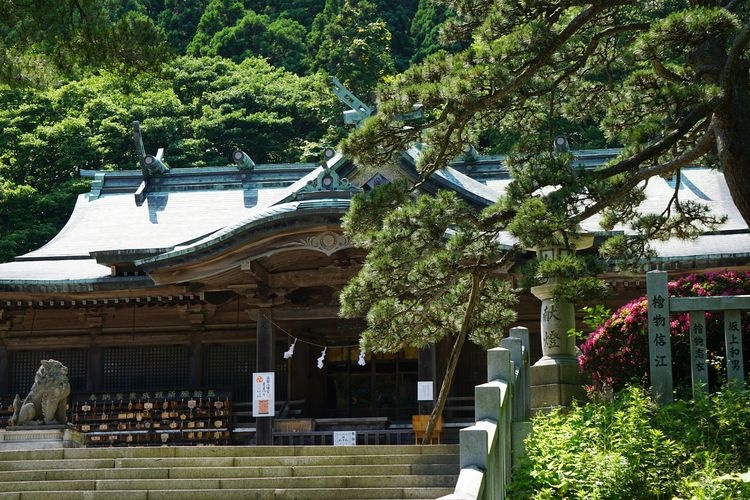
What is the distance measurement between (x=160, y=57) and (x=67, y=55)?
3.60 feet

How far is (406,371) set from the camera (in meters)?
20.8

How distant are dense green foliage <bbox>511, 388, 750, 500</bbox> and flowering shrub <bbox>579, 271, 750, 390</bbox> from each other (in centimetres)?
76

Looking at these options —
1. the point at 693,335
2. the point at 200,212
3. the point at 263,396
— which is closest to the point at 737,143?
the point at 693,335

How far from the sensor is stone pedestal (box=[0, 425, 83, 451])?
569 inches

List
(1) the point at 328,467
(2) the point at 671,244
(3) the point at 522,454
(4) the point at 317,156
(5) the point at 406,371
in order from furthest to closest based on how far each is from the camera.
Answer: (4) the point at 317,156, (5) the point at 406,371, (2) the point at 671,244, (1) the point at 328,467, (3) the point at 522,454

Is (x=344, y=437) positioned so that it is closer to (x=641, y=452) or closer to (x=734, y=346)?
(x=734, y=346)

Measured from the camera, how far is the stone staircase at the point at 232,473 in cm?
1080

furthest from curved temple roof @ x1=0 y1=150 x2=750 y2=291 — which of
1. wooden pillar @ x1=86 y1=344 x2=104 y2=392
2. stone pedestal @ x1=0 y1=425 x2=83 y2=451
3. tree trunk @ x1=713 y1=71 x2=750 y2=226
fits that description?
tree trunk @ x1=713 y1=71 x2=750 y2=226

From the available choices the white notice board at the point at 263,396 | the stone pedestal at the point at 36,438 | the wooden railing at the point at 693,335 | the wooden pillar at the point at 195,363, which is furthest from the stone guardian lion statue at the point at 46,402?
the wooden railing at the point at 693,335

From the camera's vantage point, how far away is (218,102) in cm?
3950

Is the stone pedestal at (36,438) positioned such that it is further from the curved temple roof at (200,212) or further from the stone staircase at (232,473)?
the curved temple roof at (200,212)

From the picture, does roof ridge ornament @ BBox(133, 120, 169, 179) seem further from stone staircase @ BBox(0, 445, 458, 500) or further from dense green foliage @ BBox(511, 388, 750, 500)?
dense green foliage @ BBox(511, 388, 750, 500)

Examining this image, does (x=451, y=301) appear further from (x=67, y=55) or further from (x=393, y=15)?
(x=393, y=15)

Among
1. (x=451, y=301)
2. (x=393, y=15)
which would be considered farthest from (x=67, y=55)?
(x=393, y=15)
